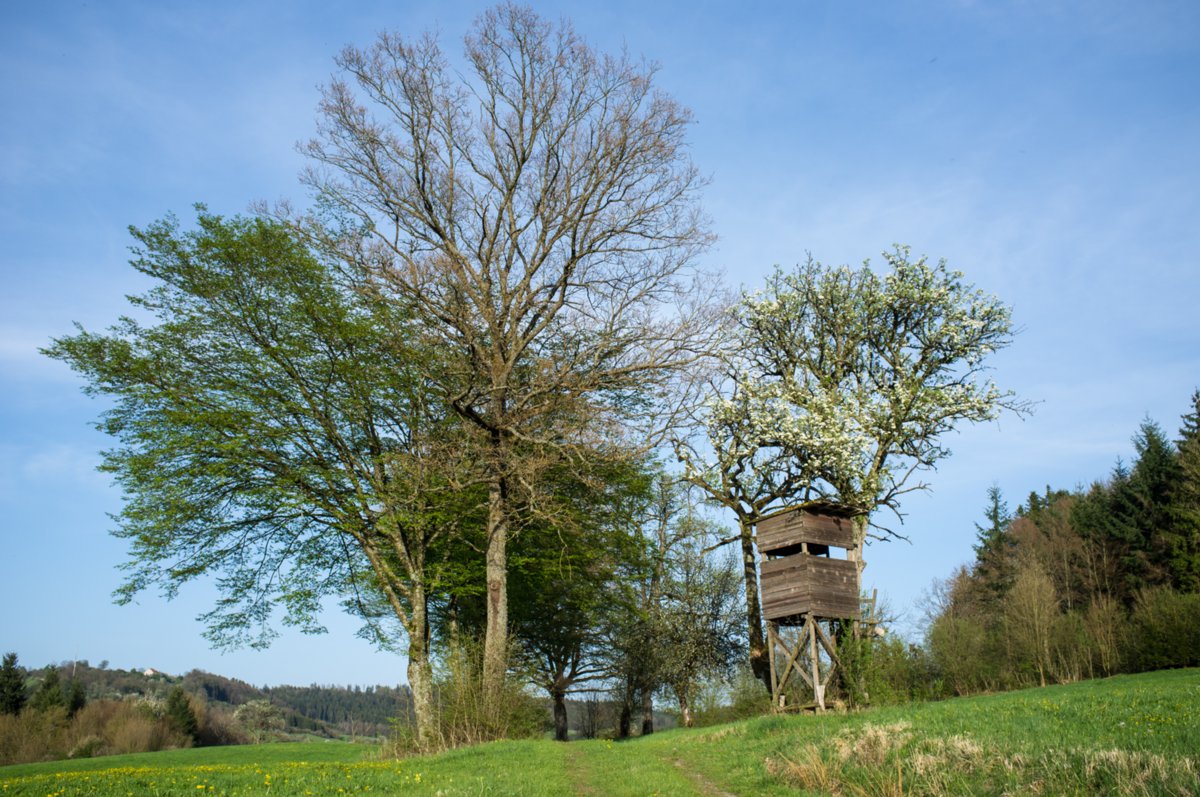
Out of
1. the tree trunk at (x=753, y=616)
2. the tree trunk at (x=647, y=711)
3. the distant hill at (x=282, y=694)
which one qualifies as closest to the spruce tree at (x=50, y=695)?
the distant hill at (x=282, y=694)

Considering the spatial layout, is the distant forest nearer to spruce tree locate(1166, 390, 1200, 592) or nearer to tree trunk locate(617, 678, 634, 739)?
spruce tree locate(1166, 390, 1200, 592)

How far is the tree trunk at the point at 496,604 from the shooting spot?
18109 mm

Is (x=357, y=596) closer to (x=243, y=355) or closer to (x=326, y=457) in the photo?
(x=326, y=457)

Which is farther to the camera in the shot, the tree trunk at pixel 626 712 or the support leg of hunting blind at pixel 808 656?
the tree trunk at pixel 626 712

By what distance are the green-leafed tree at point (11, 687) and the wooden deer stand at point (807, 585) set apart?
4853cm

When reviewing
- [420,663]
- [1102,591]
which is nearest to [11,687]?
A: [420,663]

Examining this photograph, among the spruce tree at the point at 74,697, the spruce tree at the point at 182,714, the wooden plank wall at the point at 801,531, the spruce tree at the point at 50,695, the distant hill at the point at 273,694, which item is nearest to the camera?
the wooden plank wall at the point at 801,531

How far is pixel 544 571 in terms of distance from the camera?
27.2 meters

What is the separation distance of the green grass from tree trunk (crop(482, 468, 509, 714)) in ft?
8.90

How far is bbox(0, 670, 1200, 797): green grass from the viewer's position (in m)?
7.77

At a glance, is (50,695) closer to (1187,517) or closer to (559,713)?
(559,713)

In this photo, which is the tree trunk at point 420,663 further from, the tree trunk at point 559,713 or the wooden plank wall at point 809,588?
the tree trunk at point 559,713

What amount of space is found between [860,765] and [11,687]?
56.6m

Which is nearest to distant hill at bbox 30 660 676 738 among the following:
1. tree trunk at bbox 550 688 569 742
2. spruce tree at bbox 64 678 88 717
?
spruce tree at bbox 64 678 88 717
